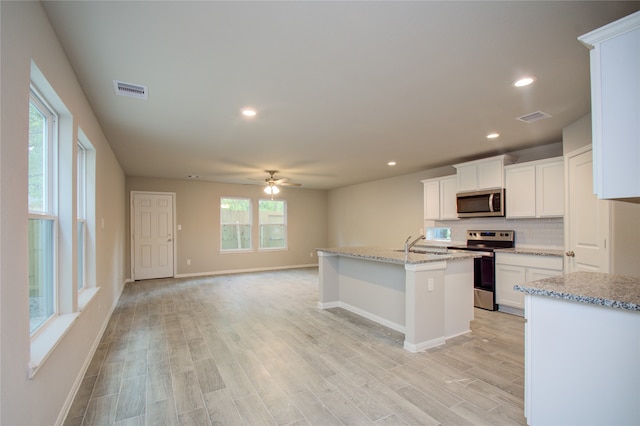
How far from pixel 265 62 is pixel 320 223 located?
295 inches

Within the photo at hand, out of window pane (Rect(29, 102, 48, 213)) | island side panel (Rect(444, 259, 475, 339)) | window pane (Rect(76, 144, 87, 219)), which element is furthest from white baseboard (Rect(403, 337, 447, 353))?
window pane (Rect(76, 144, 87, 219))

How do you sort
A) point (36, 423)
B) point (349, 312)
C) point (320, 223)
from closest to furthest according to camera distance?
point (36, 423)
point (349, 312)
point (320, 223)

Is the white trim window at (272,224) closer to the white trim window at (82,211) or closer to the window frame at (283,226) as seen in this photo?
the window frame at (283,226)

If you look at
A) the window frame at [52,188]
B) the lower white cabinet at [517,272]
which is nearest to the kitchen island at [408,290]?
the lower white cabinet at [517,272]

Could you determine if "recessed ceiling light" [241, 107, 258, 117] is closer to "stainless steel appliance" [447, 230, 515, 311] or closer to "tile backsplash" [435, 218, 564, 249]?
"stainless steel appliance" [447, 230, 515, 311]

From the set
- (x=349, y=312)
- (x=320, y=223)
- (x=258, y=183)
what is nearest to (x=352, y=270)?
(x=349, y=312)

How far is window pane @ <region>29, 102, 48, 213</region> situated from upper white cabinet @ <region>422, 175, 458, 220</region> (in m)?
5.41

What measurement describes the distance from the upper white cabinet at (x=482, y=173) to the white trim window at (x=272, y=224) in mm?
5105

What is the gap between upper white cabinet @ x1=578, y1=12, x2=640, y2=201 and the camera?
1366 mm

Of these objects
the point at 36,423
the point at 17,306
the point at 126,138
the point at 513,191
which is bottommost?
the point at 36,423

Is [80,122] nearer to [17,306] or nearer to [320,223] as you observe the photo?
[17,306]

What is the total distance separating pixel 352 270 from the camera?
4.40 m

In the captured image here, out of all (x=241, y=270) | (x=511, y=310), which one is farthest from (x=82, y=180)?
(x=511, y=310)

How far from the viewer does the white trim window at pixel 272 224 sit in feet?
27.9
